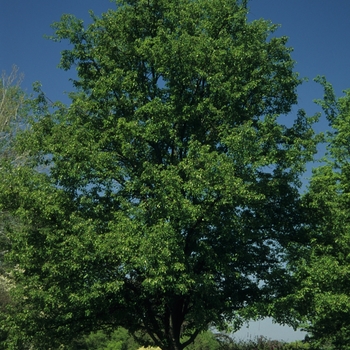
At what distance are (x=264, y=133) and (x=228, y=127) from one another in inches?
41.8

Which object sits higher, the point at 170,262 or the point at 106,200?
Result: the point at 106,200

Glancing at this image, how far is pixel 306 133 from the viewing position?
18031 millimetres

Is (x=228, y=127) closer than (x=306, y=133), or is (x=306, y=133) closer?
(x=228, y=127)

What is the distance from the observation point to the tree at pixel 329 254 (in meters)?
15.7

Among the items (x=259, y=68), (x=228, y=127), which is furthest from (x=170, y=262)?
(x=259, y=68)

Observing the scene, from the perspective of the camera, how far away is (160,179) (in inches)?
575

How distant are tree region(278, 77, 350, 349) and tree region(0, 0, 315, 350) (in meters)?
0.80

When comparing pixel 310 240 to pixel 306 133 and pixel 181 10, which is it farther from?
pixel 181 10

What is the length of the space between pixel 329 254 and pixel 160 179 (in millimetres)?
7270

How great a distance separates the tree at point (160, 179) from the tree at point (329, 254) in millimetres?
797

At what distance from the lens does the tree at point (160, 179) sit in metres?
14.4

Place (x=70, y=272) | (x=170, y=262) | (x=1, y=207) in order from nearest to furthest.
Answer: (x=170, y=262), (x=70, y=272), (x=1, y=207)

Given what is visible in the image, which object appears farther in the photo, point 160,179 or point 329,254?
point 329,254

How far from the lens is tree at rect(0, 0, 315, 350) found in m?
14.4
